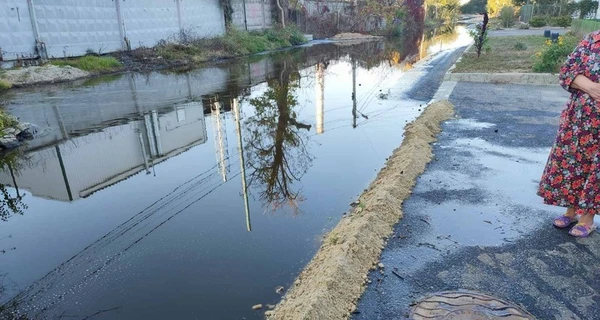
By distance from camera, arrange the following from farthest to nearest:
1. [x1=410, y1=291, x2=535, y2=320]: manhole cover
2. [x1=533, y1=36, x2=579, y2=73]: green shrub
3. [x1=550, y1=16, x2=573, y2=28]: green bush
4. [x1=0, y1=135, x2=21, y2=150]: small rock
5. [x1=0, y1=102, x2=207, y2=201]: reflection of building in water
A: [x1=550, y1=16, x2=573, y2=28]: green bush
[x1=533, y1=36, x2=579, y2=73]: green shrub
[x1=0, y1=135, x2=21, y2=150]: small rock
[x1=0, y1=102, x2=207, y2=201]: reflection of building in water
[x1=410, y1=291, x2=535, y2=320]: manhole cover

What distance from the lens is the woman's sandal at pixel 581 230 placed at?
320 centimetres

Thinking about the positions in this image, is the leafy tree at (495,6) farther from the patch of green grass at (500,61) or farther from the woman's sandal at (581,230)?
the woman's sandal at (581,230)

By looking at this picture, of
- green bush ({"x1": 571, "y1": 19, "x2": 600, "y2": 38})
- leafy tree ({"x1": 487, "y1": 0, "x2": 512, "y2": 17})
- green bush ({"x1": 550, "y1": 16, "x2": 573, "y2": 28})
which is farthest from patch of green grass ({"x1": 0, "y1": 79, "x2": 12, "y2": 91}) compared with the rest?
leafy tree ({"x1": 487, "y1": 0, "x2": 512, "y2": 17})

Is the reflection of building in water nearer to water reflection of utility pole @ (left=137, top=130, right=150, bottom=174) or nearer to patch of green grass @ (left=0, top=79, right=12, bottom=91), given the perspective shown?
water reflection of utility pole @ (left=137, top=130, right=150, bottom=174)

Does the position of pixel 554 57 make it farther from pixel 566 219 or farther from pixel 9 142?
pixel 9 142

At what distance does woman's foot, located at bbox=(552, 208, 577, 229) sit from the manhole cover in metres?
1.28

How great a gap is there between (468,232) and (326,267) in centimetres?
136

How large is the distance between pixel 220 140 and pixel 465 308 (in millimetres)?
4819

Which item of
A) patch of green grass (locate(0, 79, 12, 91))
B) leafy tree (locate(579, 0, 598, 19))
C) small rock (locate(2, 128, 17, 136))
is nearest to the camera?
small rock (locate(2, 128, 17, 136))

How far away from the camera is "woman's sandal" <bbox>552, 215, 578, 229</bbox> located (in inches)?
132

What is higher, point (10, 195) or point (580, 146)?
point (580, 146)

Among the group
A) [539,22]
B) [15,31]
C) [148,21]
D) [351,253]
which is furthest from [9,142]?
[539,22]

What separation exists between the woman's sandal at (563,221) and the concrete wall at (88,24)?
15.2 meters

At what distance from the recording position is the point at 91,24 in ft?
50.5
